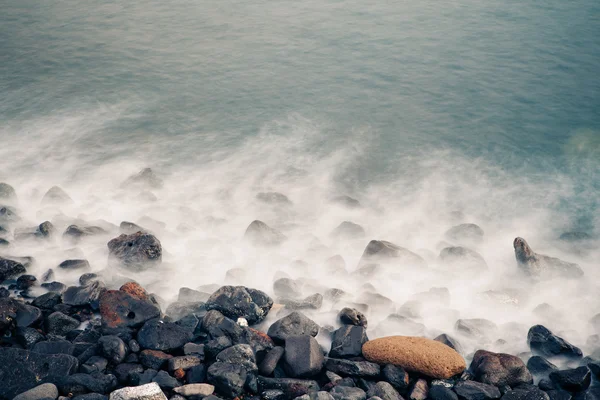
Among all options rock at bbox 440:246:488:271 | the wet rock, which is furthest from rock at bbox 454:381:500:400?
the wet rock

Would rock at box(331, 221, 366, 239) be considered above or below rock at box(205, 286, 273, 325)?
below

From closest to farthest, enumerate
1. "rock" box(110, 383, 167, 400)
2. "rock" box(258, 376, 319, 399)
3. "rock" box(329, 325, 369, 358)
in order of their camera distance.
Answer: "rock" box(110, 383, 167, 400), "rock" box(258, 376, 319, 399), "rock" box(329, 325, 369, 358)

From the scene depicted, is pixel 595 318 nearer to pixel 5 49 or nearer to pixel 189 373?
pixel 189 373

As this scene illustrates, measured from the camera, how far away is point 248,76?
14.1 m

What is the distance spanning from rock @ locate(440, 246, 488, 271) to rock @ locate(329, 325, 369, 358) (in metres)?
2.30

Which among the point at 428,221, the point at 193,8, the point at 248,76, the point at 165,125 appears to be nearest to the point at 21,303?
the point at 428,221

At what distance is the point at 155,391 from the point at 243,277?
2.71 metres

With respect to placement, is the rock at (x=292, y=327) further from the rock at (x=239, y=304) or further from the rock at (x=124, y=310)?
the rock at (x=124, y=310)

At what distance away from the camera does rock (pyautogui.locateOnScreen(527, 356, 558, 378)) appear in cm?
536

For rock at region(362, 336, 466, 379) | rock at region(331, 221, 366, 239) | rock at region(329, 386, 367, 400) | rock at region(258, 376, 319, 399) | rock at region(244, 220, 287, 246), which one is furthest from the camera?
rock at region(331, 221, 366, 239)

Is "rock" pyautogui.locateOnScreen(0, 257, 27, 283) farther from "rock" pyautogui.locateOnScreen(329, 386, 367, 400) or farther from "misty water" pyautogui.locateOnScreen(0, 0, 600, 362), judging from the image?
"rock" pyautogui.locateOnScreen(329, 386, 367, 400)

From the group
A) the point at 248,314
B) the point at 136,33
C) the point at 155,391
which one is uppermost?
the point at 136,33

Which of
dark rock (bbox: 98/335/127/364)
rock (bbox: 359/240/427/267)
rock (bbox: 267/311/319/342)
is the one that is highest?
dark rock (bbox: 98/335/127/364)

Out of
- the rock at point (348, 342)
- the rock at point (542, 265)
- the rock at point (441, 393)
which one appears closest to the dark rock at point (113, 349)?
the rock at point (348, 342)
